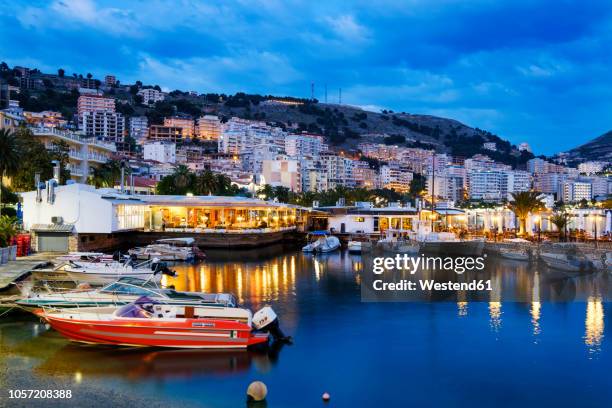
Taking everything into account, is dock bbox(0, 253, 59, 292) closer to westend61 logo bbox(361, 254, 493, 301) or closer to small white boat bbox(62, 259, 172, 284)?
small white boat bbox(62, 259, 172, 284)

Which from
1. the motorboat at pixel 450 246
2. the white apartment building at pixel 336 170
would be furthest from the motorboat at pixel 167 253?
the white apartment building at pixel 336 170

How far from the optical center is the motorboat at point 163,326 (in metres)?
17.4

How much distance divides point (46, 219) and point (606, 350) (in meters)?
33.5

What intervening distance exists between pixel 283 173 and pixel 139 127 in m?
73.4

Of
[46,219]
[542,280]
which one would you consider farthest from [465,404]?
[46,219]

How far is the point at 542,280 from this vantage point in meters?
34.6

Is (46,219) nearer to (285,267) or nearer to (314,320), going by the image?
(285,267)

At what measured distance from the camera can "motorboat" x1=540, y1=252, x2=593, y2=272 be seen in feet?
118

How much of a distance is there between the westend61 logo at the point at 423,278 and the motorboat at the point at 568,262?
4.58 meters

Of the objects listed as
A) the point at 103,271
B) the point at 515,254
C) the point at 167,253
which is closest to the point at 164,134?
the point at 167,253

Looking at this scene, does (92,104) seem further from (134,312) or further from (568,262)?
(134,312)

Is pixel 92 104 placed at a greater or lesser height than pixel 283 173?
greater

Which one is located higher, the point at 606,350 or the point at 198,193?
the point at 198,193

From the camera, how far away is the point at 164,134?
188000 mm
